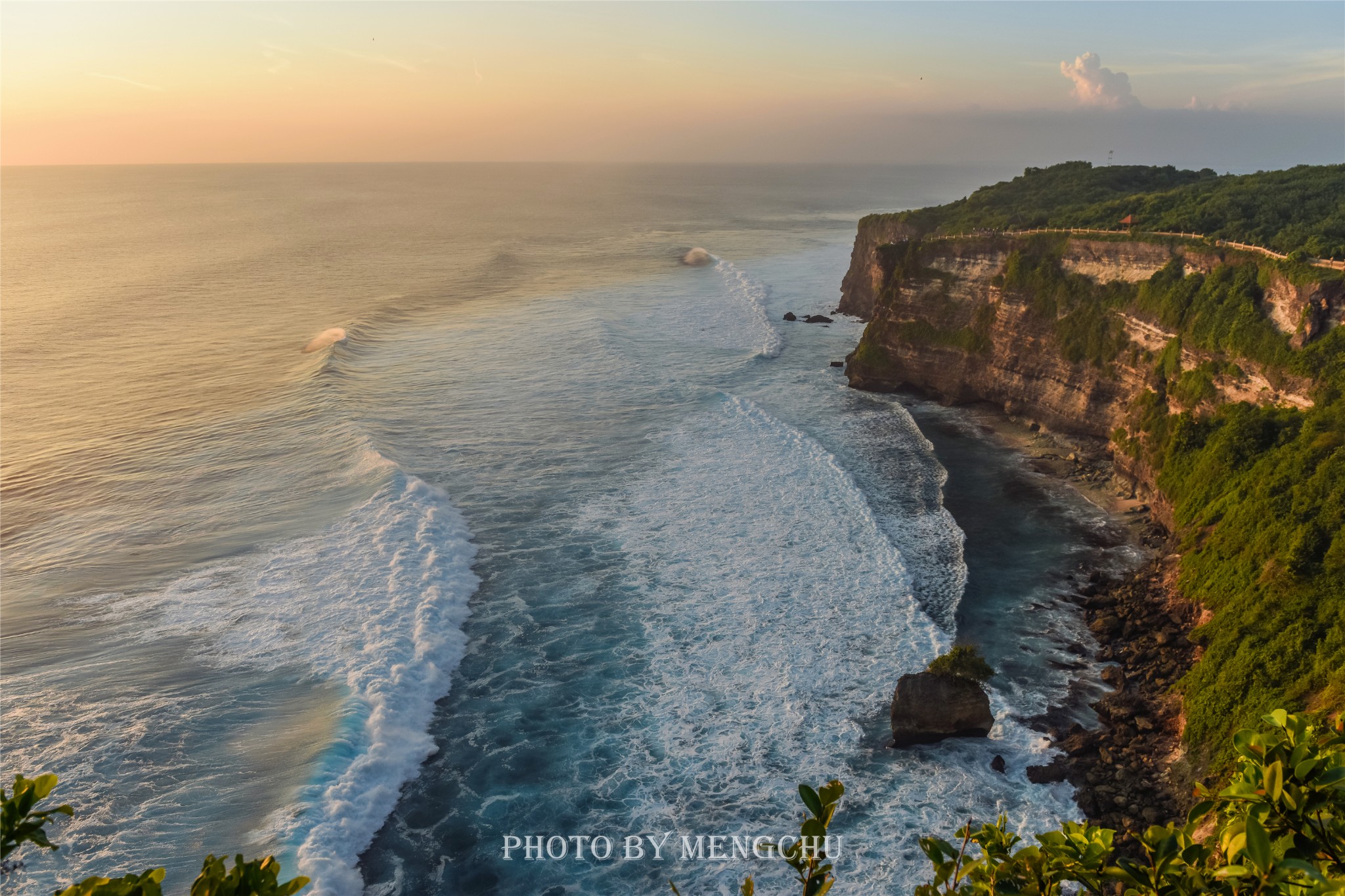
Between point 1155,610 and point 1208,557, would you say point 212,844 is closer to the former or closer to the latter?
point 1155,610

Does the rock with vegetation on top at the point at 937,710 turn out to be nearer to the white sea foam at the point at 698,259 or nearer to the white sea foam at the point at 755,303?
the white sea foam at the point at 755,303

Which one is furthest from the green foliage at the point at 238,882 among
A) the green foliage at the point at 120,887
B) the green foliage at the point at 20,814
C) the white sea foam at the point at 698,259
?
the white sea foam at the point at 698,259

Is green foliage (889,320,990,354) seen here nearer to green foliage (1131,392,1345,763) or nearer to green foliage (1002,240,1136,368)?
green foliage (1002,240,1136,368)

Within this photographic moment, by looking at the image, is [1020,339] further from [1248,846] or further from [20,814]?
[20,814]

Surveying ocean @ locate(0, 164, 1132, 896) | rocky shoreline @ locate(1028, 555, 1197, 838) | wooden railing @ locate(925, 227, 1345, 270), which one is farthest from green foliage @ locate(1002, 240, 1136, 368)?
rocky shoreline @ locate(1028, 555, 1197, 838)

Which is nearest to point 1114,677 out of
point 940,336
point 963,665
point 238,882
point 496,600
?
point 963,665
